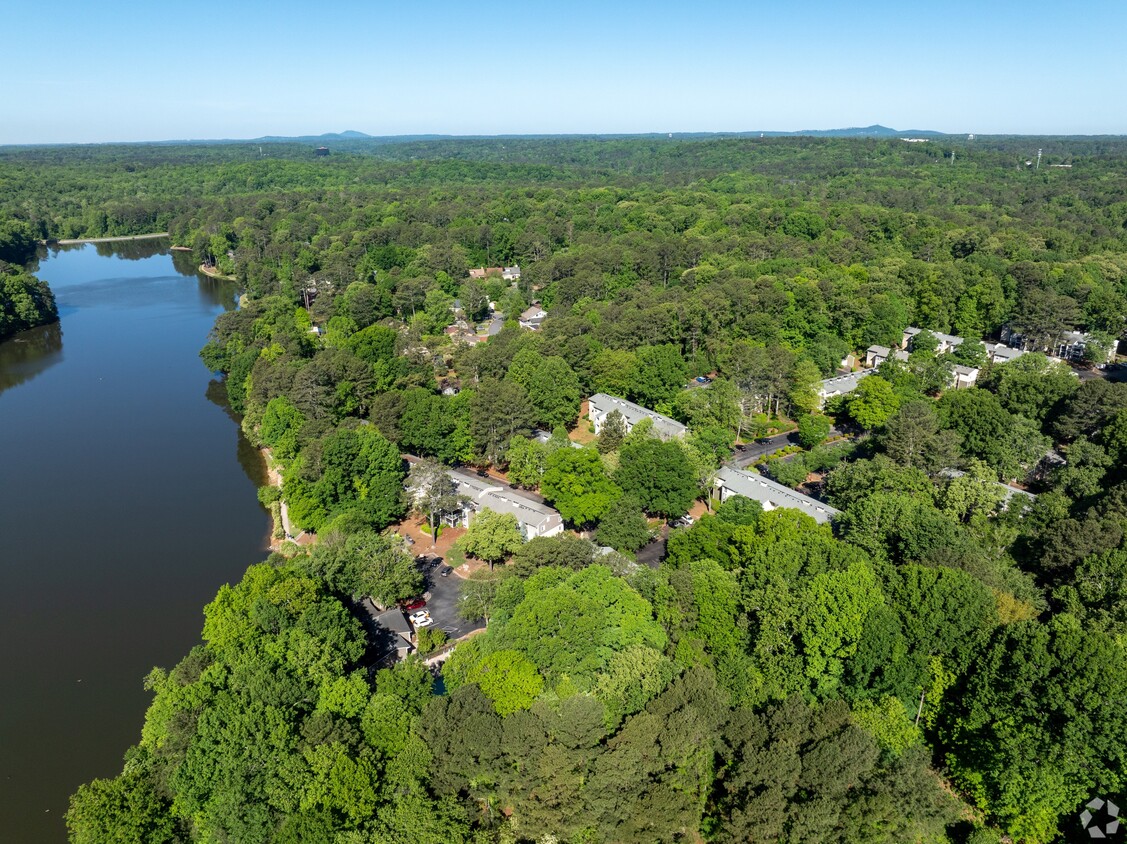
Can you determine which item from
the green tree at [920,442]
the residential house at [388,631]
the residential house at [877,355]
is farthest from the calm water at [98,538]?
the residential house at [877,355]

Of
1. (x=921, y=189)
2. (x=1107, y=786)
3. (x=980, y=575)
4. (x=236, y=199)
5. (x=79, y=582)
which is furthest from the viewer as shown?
(x=236, y=199)

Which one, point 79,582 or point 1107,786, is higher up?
point 1107,786

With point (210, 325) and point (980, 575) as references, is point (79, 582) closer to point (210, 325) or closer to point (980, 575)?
point (980, 575)

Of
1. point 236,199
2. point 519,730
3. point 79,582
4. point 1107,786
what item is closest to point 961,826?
point 1107,786

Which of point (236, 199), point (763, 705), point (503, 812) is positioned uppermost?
point (236, 199)

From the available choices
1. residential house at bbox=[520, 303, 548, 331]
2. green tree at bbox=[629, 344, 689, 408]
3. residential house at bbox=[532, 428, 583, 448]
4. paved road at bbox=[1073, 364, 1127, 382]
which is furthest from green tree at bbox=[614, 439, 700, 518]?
paved road at bbox=[1073, 364, 1127, 382]

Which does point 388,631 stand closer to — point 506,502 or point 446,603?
point 446,603

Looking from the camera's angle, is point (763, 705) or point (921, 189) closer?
point (763, 705)

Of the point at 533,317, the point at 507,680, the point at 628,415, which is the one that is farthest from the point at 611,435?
the point at 533,317
